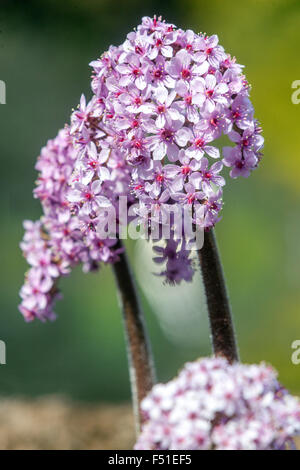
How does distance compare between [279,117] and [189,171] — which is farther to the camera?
[279,117]

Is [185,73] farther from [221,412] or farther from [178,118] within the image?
[221,412]

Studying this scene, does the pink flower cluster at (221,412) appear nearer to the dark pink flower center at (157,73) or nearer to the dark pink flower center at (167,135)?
the dark pink flower center at (167,135)

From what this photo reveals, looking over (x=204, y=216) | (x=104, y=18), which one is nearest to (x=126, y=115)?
(x=204, y=216)

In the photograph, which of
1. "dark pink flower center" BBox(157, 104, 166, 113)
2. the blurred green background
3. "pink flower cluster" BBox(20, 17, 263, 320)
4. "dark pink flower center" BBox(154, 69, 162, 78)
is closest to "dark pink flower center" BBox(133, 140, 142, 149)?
"pink flower cluster" BBox(20, 17, 263, 320)

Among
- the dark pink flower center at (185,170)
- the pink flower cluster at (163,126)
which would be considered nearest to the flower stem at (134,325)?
the pink flower cluster at (163,126)

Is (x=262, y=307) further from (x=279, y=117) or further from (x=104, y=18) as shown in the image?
(x=104, y=18)

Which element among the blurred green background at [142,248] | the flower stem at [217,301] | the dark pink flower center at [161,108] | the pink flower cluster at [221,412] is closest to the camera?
the pink flower cluster at [221,412]

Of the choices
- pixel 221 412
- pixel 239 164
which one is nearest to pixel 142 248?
pixel 239 164

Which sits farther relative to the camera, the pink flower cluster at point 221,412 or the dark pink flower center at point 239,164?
the dark pink flower center at point 239,164
